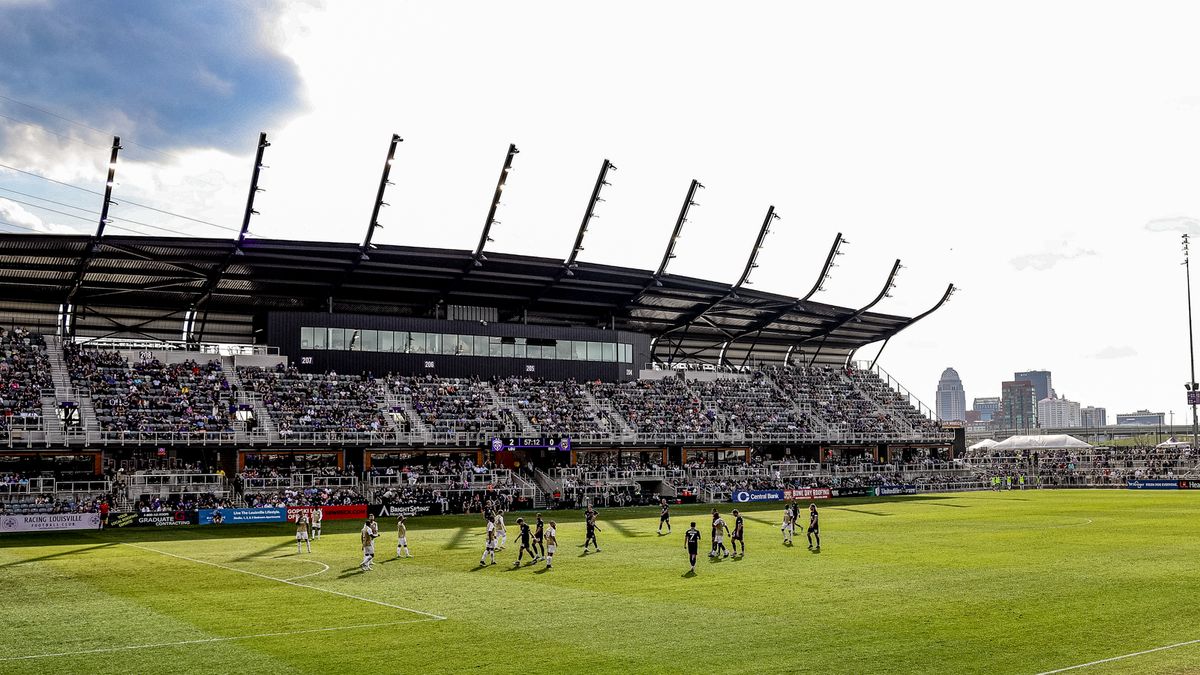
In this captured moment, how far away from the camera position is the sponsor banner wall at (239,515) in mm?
56719

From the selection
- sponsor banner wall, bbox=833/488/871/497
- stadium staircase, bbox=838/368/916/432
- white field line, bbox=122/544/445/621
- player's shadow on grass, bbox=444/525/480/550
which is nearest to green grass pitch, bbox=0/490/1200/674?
white field line, bbox=122/544/445/621

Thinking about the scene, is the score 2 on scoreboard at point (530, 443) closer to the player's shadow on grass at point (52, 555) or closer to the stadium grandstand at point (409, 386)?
the stadium grandstand at point (409, 386)

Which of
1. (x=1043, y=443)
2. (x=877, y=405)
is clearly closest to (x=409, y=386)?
(x=877, y=405)

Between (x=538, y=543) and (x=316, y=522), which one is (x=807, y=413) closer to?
(x=316, y=522)

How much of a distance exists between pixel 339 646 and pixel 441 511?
44194 millimetres

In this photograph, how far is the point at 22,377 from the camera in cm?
6328

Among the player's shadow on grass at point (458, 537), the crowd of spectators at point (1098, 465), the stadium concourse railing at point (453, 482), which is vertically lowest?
the player's shadow on grass at point (458, 537)

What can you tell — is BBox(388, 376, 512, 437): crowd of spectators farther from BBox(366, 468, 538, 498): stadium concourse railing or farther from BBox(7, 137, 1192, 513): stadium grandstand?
BBox(366, 468, 538, 498): stadium concourse railing

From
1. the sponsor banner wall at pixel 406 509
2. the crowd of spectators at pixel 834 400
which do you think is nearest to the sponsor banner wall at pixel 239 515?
the sponsor banner wall at pixel 406 509

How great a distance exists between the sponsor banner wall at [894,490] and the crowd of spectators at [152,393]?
5144 centimetres

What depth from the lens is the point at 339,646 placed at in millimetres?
20203

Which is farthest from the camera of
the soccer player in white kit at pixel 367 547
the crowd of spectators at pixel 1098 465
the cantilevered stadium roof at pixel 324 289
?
the crowd of spectators at pixel 1098 465

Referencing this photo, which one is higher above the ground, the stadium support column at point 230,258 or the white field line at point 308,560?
the stadium support column at point 230,258

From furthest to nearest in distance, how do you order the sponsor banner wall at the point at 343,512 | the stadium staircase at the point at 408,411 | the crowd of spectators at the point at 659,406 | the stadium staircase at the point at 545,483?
1. the crowd of spectators at the point at 659,406
2. the stadium staircase at the point at 545,483
3. the stadium staircase at the point at 408,411
4. the sponsor banner wall at the point at 343,512
